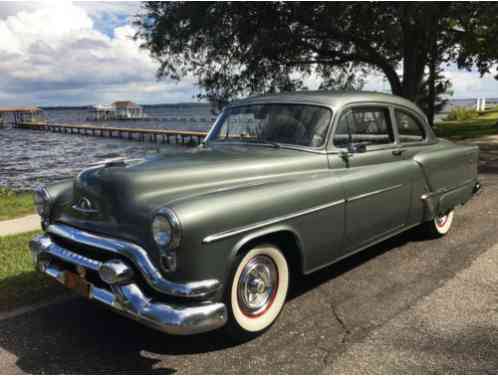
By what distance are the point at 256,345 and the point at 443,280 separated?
2120 mm

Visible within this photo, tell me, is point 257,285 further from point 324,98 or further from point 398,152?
point 398,152

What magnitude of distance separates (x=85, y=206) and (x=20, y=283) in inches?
63.2

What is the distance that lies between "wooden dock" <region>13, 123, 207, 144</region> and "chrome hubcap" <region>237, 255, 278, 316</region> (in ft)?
105

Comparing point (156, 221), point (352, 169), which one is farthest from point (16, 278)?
point (352, 169)

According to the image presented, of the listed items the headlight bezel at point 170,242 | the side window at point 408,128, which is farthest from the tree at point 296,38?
the headlight bezel at point 170,242

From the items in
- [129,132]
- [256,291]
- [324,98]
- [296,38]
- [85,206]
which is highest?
[296,38]

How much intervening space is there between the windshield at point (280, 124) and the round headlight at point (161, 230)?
1698 mm

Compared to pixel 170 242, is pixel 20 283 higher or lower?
lower

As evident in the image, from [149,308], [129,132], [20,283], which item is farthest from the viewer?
[129,132]

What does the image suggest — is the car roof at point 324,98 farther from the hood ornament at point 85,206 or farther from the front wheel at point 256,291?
the hood ornament at point 85,206

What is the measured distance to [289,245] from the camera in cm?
357

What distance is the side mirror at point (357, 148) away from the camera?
4.16m

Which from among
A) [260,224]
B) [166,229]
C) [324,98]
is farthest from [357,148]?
[166,229]

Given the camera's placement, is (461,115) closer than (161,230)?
No
